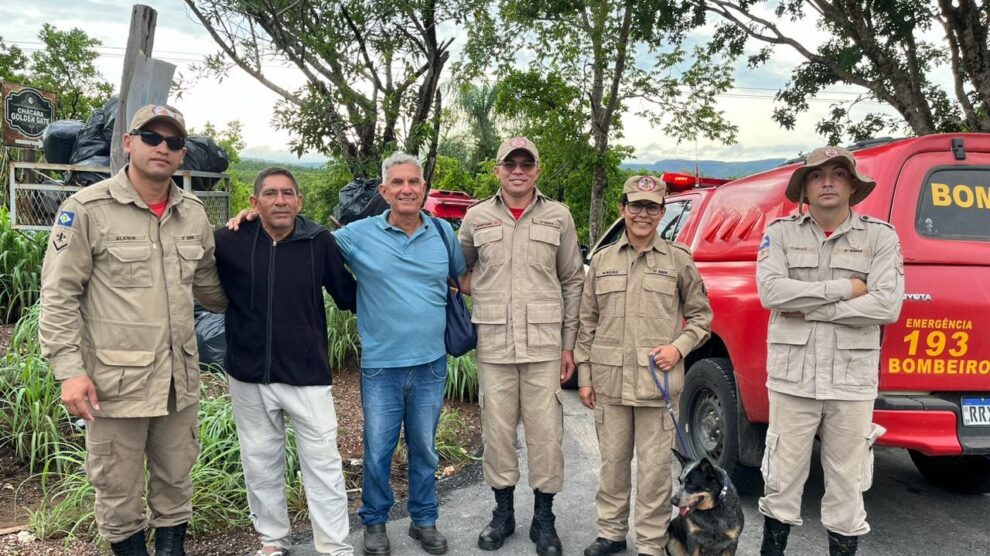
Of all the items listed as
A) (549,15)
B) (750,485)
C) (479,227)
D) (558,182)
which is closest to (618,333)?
(479,227)

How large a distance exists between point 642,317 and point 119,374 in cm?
223

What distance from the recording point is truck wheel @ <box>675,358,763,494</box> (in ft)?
12.2

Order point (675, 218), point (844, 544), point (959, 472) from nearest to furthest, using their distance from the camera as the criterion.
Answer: point (844, 544) < point (959, 472) < point (675, 218)

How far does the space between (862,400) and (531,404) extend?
147cm

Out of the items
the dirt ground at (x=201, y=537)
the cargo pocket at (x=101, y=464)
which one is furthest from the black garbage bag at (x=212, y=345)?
the cargo pocket at (x=101, y=464)

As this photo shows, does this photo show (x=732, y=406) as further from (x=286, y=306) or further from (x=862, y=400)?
(x=286, y=306)

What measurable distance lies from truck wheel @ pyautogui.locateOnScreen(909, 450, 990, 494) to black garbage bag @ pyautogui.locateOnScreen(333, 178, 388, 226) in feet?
12.2

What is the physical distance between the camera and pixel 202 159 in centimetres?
559

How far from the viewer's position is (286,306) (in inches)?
120

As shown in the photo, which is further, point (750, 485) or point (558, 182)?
point (558, 182)

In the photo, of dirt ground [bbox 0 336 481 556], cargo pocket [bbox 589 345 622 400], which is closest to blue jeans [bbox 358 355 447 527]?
dirt ground [bbox 0 336 481 556]

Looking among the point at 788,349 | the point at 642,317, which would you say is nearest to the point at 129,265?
the point at 642,317

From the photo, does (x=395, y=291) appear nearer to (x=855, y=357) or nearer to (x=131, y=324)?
(x=131, y=324)

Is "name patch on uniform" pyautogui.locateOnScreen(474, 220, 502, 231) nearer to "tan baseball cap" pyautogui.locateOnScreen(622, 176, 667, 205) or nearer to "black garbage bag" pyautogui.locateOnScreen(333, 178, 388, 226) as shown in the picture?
"tan baseball cap" pyautogui.locateOnScreen(622, 176, 667, 205)
